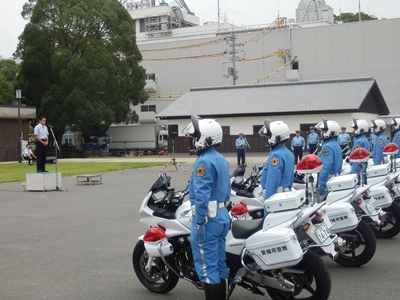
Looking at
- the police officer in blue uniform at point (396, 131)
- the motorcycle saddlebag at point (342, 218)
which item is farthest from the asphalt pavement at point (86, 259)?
the police officer in blue uniform at point (396, 131)

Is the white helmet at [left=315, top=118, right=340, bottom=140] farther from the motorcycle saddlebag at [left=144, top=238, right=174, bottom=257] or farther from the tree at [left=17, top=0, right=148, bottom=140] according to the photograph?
the tree at [left=17, top=0, right=148, bottom=140]

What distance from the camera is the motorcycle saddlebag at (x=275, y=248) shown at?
582cm

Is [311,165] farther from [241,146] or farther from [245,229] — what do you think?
[241,146]

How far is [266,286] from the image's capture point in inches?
241

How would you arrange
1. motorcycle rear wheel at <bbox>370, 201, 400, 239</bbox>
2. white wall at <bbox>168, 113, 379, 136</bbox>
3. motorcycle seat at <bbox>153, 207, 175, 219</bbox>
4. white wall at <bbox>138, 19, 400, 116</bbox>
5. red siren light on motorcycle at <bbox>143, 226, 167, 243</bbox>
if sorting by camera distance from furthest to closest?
white wall at <bbox>138, 19, 400, 116</bbox> → white wall at <bbox>168, 113, 379, 136</bbox> → motorcycle rear wheel at <bbox>370, 201, 400, 239</bbox> → motorcycle seat at <bbox>153, 207, 175, 219</bbox> → red siren light on motorcycle at <bbox>143, 226, 167, 243</bbox>

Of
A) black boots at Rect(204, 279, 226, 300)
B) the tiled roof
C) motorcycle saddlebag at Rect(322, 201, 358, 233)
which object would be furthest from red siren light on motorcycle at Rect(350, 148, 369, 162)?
the tiled roof

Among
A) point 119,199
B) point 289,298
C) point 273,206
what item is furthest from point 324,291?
point 119,199

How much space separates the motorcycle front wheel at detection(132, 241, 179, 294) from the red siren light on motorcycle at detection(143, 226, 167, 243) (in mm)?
471

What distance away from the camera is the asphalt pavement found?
23.6 ft

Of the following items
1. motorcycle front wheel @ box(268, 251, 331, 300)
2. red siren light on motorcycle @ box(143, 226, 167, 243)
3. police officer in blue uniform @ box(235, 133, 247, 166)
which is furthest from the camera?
police officer in blue uniform @ box(235, 133, 247, 166)

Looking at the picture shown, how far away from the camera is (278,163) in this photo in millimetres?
8336

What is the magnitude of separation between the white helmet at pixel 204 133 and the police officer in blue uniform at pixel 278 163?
221cm

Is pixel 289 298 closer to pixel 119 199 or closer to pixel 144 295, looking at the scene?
pixel 144 295

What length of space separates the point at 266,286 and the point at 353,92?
142 ft
